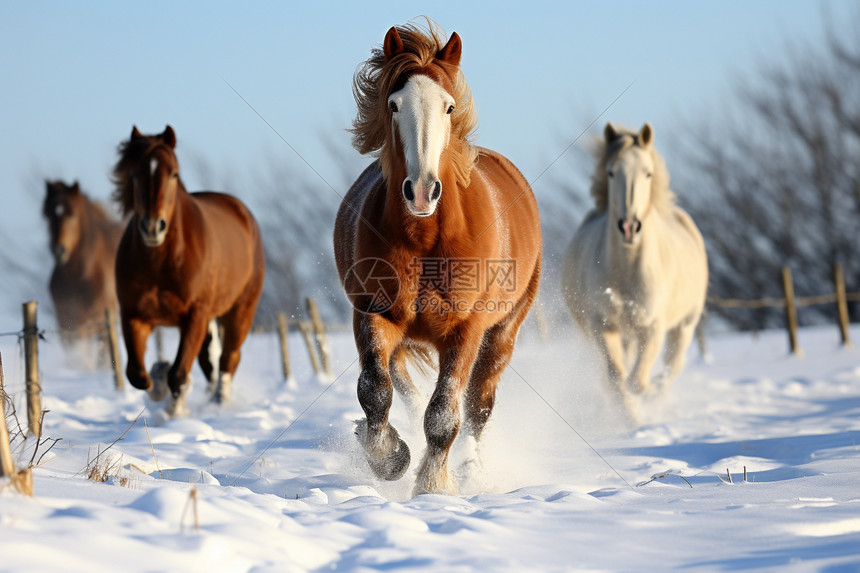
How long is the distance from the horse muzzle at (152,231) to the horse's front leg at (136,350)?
0.68 m

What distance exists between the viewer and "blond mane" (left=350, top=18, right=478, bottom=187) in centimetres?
368

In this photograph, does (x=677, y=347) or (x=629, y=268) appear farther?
(x=677, y=347)

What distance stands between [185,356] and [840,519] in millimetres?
4936

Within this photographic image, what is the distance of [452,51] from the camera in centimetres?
392

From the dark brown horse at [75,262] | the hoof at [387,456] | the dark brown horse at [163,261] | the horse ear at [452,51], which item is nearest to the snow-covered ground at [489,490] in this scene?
the hoof at [387,456]

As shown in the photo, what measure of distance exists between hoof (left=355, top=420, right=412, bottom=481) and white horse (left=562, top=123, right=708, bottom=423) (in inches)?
121

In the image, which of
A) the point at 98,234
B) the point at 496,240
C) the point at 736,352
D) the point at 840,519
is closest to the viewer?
the point at 840,519

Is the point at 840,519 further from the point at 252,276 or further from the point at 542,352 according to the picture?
the point at 252,276

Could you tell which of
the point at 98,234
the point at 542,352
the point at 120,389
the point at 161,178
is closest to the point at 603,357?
the point at 542,352

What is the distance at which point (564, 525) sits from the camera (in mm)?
2451

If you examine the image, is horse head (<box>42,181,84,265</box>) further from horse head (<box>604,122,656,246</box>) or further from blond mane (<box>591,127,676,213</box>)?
horse head (<box>604,122,656,246</box>)

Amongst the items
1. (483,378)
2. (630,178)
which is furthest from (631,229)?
(483,378)

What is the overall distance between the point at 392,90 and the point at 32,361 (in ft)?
12.2

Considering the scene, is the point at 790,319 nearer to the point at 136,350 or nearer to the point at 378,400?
the point at 136,350
